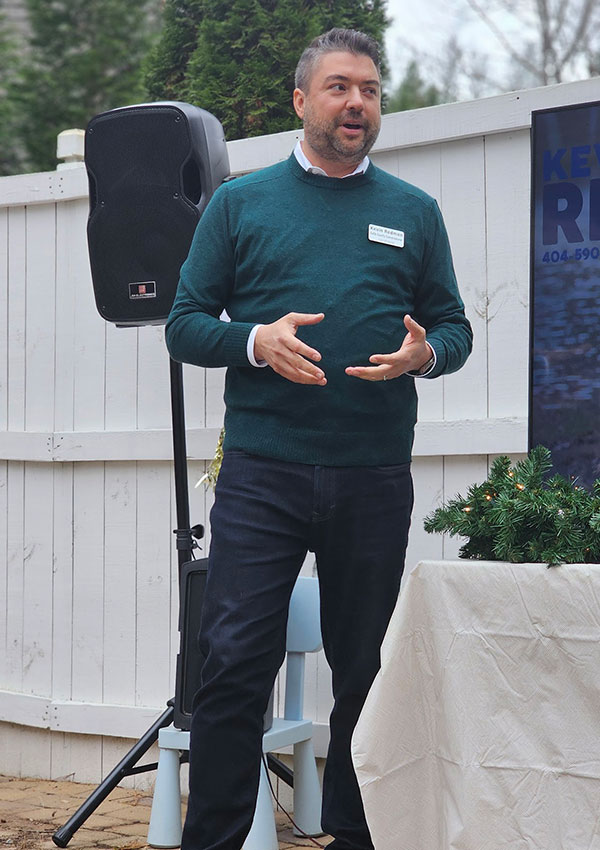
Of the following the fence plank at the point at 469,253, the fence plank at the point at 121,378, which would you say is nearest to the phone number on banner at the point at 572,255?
the fence plank at the point at 469,253

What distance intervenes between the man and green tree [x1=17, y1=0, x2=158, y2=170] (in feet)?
49.2

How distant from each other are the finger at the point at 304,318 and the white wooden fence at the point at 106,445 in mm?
1021

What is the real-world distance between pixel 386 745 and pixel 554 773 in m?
0.35

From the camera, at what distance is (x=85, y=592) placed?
13.1 feet

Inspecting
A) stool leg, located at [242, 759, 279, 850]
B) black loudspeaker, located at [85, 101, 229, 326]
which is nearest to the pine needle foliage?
stool leg, located at [242, 759, 279, 850]

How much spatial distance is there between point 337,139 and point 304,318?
1.49 ft

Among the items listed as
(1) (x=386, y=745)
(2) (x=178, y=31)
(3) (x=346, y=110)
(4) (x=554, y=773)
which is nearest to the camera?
(4) (x=554, y=773)

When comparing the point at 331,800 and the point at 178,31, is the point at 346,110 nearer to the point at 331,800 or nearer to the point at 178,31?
the point at 331,800

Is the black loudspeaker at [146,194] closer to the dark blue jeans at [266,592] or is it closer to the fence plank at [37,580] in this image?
the dark blue jeans at [266,592]

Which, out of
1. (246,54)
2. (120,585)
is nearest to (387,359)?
(120,585)

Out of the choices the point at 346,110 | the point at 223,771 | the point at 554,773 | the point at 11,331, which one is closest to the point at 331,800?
the point at 223,771

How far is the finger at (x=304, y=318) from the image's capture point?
231 cm

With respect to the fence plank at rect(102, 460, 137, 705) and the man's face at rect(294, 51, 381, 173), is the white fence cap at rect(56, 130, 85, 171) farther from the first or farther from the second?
the man's face at rect(294, 51, 381, 173)

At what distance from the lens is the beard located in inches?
99.6
